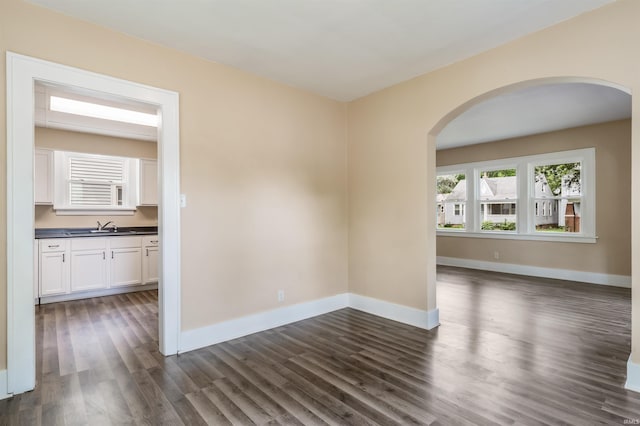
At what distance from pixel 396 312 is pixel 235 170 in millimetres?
2380

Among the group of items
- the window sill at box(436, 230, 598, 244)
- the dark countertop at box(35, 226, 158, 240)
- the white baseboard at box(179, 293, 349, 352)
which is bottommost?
the white baseboard at box(179, 293, 349, 352)

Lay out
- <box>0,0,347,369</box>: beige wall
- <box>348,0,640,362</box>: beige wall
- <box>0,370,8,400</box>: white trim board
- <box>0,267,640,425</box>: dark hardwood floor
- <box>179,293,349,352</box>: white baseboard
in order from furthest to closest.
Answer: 1. <box>179,293,349,352</box>: white baseboard
2. <box>0,0,347,369</box>: beige wall
3. <box>348,0,640,362</box>: beige wall
4. <box>0,370,8,400</box>: white trim board
5. <box>0,267,640,425</box>: dark hardwood floor

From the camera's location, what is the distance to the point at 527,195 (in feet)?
20.9

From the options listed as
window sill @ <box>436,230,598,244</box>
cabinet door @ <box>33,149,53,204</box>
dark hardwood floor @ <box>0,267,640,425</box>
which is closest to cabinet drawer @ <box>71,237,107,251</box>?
cabinet door @ <box>33,149,53,204</box>

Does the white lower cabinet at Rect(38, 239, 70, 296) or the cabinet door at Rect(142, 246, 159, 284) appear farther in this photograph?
the cabinet door at Rect(142, 246, 159, 284)

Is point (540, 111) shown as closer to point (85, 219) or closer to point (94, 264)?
point (94, 264)

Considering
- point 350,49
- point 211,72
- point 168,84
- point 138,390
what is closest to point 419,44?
point 350,49

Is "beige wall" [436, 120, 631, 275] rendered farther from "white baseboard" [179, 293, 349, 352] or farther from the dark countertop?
the dark countertop

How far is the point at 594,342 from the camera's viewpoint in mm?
3070

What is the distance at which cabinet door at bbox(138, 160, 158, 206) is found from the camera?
5.71 m

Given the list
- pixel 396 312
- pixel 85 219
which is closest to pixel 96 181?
pixel 85 219

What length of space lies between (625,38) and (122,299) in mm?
6107

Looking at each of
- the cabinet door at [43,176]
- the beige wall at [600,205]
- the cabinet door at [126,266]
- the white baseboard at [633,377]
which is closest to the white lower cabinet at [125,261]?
the cabinet door at [126,266]

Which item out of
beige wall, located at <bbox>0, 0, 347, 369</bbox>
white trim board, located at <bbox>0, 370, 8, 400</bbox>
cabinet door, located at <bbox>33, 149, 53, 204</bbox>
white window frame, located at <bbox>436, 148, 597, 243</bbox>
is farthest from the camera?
white window frame, located at <bbox>436, 148, 597, 243</bbox>
